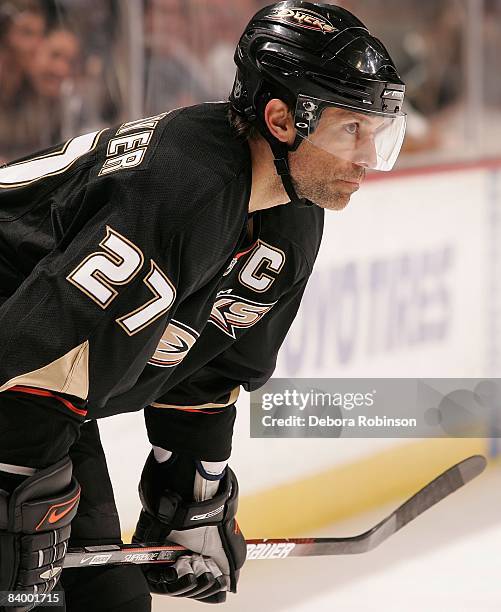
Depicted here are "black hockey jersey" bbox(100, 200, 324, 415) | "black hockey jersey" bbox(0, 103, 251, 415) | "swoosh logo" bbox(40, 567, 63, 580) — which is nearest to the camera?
"black hockey jersey" bbox(0, 103, 251, 415)

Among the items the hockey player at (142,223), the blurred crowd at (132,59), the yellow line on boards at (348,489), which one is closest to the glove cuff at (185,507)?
the hockey player at (142,223)

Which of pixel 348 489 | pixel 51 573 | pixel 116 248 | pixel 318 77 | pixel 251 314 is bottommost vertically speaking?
pixel 348 489

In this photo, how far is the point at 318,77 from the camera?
1531 millimetres

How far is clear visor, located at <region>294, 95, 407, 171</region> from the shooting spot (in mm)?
1547

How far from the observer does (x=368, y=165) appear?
1603 mm

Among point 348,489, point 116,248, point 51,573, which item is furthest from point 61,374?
point 348,489

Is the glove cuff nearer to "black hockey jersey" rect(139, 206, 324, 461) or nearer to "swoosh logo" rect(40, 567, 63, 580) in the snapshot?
"black hockey jersey" rect(139, 206, 324, 461)

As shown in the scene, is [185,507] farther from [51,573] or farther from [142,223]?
[142,223]

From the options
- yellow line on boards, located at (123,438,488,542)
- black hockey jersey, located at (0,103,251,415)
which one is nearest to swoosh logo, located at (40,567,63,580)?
black hockey jersey, located at (0,103,251,415)

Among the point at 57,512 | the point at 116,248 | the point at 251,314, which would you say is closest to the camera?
the point at 116,248

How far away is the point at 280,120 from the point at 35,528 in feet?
2.09

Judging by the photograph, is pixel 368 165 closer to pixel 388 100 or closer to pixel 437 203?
pixel 388 100

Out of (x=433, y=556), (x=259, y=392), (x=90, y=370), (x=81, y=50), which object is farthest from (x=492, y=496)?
(x=90, y=370)

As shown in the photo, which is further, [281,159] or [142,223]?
[281,159]
